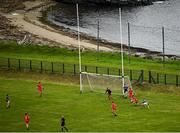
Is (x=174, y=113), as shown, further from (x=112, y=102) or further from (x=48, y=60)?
(x=48, y=60)

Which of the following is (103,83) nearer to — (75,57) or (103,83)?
(103,83)

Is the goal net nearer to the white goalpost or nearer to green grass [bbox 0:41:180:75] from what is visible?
the white goalpost

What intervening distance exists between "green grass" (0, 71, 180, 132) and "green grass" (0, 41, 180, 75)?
10976 mm

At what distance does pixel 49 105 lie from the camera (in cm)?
6731

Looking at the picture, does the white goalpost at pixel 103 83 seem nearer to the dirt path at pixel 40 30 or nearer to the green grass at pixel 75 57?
the green grass at pixel 75 57

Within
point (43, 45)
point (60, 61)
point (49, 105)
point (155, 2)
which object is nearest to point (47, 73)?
point (60, 61)

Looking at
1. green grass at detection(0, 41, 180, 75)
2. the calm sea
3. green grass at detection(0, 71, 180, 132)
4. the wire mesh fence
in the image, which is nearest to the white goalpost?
green grass at detection(0, 71, 180, 132)

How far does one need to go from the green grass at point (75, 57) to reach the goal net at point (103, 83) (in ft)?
39.4

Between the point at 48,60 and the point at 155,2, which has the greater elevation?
the point at 155,2

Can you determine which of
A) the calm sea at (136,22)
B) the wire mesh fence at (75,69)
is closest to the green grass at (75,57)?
A: the wire mesh fence at (75,69)

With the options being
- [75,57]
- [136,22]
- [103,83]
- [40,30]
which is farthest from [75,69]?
[136,22]

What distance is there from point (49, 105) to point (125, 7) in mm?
92788

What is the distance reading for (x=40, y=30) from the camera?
12138cm

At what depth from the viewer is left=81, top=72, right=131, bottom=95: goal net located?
71625 millimetres
